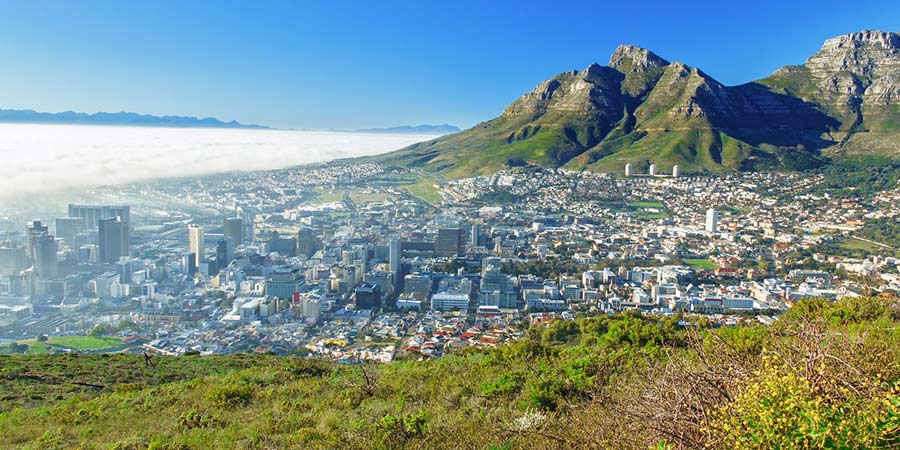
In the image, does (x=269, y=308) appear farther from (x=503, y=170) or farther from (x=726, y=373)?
(x=503, y=170)

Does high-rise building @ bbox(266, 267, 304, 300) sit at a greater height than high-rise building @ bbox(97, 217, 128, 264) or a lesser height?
lesser

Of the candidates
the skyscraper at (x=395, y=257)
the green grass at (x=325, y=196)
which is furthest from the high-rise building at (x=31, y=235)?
the green grass at (x=325, y=196)

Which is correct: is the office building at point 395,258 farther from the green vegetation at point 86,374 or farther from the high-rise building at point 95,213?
the high-rise building at point 95,213

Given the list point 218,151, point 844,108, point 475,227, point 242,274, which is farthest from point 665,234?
point 218,151

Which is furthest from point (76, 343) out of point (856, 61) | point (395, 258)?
point (856, 61)

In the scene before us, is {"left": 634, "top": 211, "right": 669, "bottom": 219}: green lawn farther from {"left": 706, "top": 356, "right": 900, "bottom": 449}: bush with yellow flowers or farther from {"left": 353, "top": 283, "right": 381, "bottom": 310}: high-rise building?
{"left": 706, "top": 356, "right": 900, "bottom": 449}: bush with yellow flowers

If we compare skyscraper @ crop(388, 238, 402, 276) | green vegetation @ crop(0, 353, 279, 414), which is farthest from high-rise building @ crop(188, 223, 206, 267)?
green vegetation @ crop(0, 353, 279, 414)

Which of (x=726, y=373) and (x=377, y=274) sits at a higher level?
(x=726, y=373)
